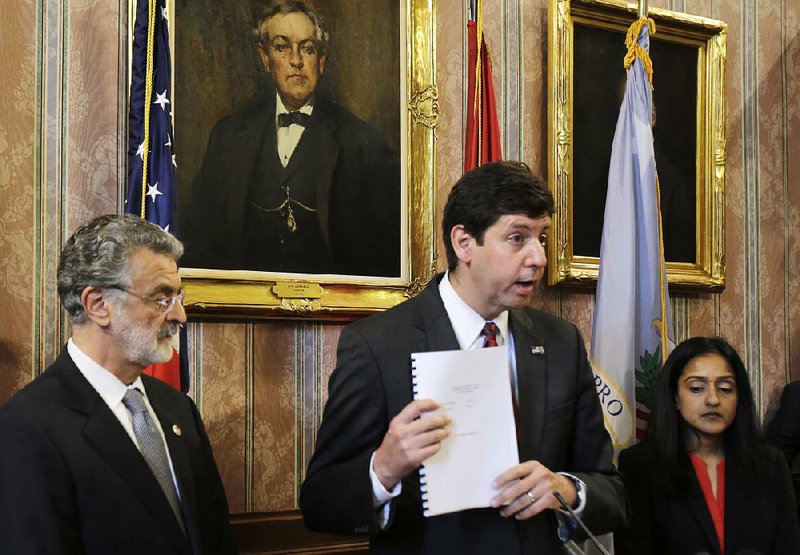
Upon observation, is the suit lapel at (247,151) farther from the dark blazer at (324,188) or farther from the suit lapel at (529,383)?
the suit lapel at (529,383)

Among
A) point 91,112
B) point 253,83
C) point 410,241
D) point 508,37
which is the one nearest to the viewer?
point 91,112

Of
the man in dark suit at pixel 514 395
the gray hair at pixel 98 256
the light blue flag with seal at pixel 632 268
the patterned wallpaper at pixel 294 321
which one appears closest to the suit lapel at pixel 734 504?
the light blue flag with seal at pixel 632 268

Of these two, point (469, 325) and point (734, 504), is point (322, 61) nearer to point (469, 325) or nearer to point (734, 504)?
point (469, 325)

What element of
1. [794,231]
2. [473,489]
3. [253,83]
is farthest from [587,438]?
[794,231]

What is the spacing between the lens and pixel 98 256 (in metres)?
2.55

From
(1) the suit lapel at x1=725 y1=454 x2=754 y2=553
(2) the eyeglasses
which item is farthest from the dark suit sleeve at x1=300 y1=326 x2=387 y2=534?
(1) the suit lapel at x1=725 y1=454 x2=754 y2=553

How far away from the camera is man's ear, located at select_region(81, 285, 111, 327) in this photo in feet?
8.29

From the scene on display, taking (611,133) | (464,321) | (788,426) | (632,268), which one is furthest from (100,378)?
(788,426)

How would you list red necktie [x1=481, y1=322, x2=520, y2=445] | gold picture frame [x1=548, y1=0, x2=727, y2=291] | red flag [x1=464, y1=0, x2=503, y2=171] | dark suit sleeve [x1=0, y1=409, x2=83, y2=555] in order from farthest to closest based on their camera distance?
1. gold picture frame [x1=548, y1=0, x2=727, y2=291]
2. red flag [x1=464, y1=0, x2=503, y2=171]
3. red necktie [x1=481, y1=322, x2=520, y2=445]
4. dark suit sleeve [x1=0, y1=409, x2=83, y2=555]

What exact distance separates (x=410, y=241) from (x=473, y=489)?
2050 millimetres

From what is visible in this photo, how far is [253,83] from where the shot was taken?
3871 millimetres

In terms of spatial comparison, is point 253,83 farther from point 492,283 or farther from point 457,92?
point 492,283

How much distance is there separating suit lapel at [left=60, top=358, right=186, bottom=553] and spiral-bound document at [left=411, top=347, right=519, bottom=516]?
678mm

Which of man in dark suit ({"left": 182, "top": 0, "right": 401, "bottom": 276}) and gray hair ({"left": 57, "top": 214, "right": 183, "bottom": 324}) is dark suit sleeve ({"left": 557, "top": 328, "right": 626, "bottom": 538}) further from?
man in dark suit ({"left": 182, "top": 0, "right": 401, "bottom": 276})
